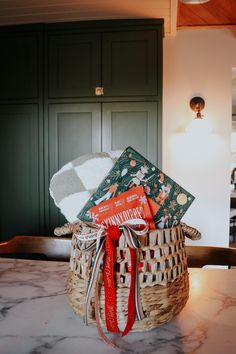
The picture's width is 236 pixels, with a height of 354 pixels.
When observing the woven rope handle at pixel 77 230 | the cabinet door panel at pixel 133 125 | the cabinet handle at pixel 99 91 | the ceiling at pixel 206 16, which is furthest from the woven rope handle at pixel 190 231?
the ceiling at pixel 206 16

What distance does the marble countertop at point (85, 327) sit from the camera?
0.53 meters

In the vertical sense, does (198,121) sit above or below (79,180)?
above

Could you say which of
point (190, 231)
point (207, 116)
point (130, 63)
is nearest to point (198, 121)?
point (207, 116)

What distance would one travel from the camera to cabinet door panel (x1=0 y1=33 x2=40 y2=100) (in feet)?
8.00

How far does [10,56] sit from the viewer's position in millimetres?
2465

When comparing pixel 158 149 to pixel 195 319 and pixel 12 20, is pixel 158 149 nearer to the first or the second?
pixel 12 20

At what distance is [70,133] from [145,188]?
6.48 feet

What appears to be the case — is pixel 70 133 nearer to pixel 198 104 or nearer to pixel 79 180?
pixel 198 104

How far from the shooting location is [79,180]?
0.59 metres

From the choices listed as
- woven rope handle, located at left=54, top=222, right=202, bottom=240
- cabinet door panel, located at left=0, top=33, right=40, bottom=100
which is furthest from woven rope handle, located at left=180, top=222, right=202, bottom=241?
cabinet door panel, located at left=0, top=33, right=40, bottom=100

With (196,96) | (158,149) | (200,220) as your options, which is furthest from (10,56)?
(200,220)

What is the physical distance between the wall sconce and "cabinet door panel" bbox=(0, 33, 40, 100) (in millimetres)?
1318

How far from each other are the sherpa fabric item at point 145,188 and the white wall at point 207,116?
222 centimetres

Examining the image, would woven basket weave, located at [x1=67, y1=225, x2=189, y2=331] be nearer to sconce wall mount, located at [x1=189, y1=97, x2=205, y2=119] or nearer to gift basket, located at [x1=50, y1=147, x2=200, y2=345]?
gift basket, located at [x1=50, y1=147, x2=200, y2=345]
